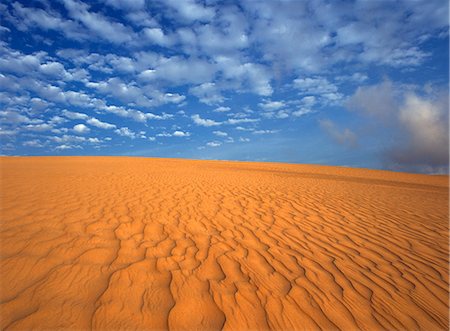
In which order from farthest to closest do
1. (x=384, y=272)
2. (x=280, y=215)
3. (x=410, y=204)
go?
(x=410, y=204) → (x=280, y=215) → (x=384, y=272)

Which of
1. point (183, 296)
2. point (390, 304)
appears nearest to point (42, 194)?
point (183, 296)

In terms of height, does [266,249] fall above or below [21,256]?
below

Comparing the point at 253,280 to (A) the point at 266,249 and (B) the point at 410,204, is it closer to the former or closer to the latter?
(A) the point at 266,249

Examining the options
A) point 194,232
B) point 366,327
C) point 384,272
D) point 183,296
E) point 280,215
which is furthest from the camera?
point 280,215

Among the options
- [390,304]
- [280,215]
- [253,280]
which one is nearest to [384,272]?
[390,304]

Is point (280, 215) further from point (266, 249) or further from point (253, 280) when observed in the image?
point (253, 280)

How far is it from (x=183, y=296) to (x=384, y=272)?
3.13 m

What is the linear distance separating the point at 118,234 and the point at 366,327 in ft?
12.9

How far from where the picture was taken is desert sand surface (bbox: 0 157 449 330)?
2.25 metres

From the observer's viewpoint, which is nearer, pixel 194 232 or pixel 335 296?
pixel 335 296

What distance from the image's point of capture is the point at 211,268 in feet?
10.3

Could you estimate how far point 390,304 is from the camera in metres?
2.66

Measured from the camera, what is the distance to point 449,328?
2.34 metres

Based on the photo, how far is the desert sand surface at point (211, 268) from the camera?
2251mm
